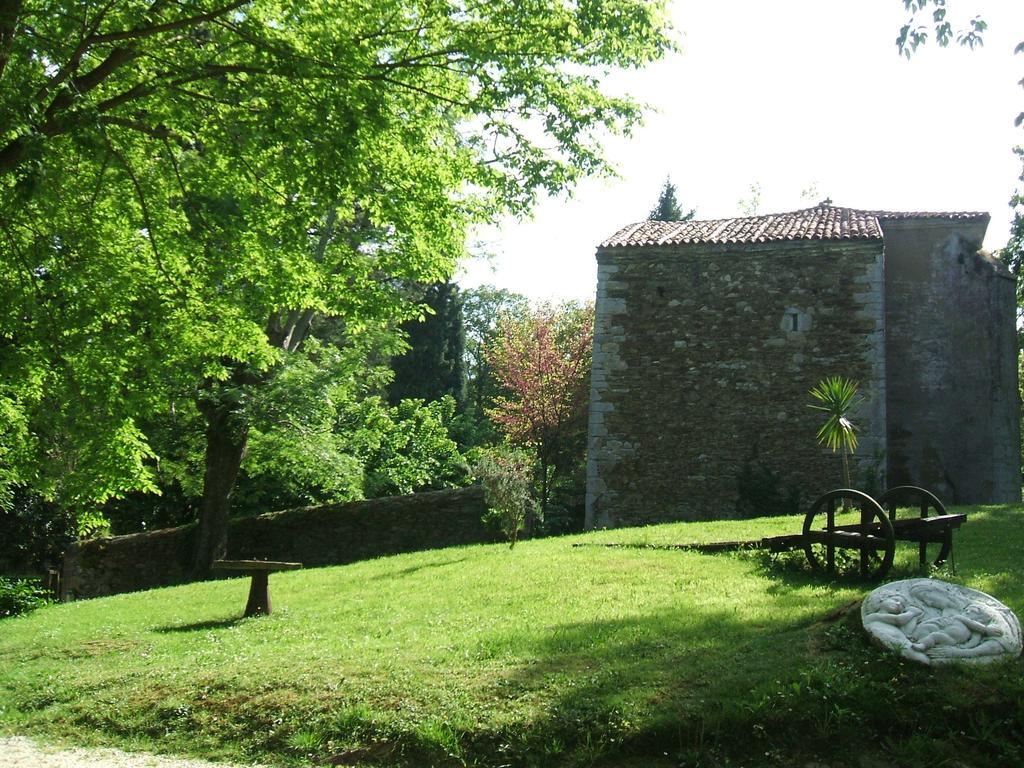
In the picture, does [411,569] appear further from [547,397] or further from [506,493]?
[547,397]

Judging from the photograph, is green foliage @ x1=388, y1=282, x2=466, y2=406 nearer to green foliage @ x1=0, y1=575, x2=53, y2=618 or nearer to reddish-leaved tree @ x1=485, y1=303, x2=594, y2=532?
reddish-leaved tree @ x1=485, y1=303, x2=594, y2=532

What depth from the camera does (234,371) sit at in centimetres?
1995

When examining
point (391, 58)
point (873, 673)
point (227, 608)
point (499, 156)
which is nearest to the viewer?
point (873, 673)

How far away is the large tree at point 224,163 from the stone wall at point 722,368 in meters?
8.82

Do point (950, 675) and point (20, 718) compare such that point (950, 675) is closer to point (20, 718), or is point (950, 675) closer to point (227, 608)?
point (20, 718)

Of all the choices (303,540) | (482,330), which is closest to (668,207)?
(482,330)

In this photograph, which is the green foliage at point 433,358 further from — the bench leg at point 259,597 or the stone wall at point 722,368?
the bench leg at point 259,597

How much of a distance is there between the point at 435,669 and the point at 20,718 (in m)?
3.47

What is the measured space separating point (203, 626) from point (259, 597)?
755 millimetres

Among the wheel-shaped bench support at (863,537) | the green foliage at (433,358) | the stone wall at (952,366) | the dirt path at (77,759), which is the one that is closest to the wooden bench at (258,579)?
the dirt path at (77,759)

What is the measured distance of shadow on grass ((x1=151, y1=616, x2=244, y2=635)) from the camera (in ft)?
36.5

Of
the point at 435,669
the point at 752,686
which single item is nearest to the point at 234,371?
the point at 435,669

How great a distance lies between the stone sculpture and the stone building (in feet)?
40.7

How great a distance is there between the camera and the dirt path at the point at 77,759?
20.7 ft
